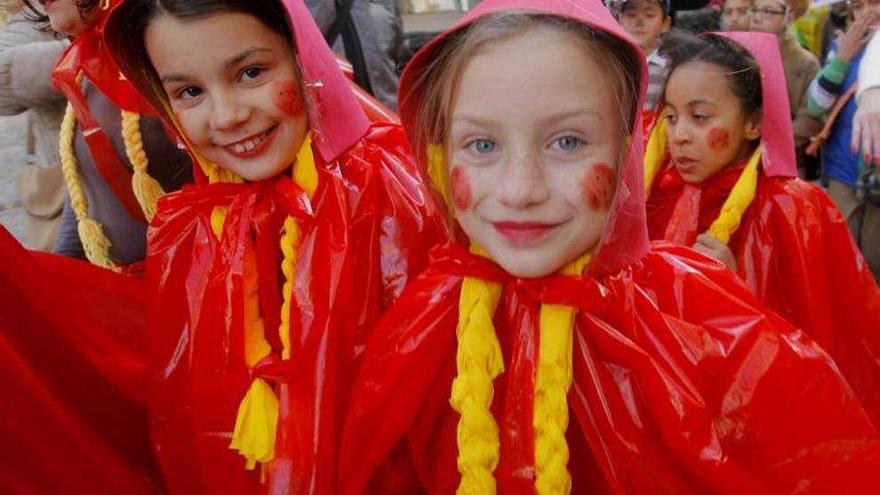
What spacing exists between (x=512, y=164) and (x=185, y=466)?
95 centimetres

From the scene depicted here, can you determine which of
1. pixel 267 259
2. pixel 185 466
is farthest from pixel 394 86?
pixel 185 466

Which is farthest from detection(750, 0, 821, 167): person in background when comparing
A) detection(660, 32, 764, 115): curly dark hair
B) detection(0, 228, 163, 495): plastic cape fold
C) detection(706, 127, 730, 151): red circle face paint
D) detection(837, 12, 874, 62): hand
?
detection(0, 228, 163, 495): plastic cape fold

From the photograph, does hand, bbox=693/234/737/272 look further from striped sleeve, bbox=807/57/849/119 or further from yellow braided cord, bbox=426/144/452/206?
striped sleeve, bbox=807/57/849/119

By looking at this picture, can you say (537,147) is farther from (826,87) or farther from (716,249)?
(826,87)

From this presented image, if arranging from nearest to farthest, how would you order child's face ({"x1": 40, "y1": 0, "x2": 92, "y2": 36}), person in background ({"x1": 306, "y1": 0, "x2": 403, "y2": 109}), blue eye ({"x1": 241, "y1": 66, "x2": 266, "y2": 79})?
blue eye ({"x1": 241, "y1": 66, "x2": 266, "y2": 79}), child's face ({"x1": 40, "y1": 0, "x2": 92, "y2": 36}), person in background ({"x1": 306, "y1": 0, "x2": 403, "y2": 109})

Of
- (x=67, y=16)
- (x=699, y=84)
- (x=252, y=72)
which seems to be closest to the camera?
(x=252, y=72)

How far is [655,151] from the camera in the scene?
A: 248cm

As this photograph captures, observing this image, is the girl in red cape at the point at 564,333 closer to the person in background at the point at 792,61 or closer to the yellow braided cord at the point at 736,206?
the yellow braided cord at the point at 736,206

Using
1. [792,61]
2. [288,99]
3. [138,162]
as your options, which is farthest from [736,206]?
[792,61]

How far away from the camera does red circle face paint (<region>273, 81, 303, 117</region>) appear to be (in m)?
1.61

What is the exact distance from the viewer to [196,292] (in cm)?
176

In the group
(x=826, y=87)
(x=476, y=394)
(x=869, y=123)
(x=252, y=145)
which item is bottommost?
(x=826, y=87)

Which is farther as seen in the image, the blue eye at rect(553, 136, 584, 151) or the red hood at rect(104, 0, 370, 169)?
the red hood at rect(104, 0, 370, 169)

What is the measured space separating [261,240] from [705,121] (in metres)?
1.18
